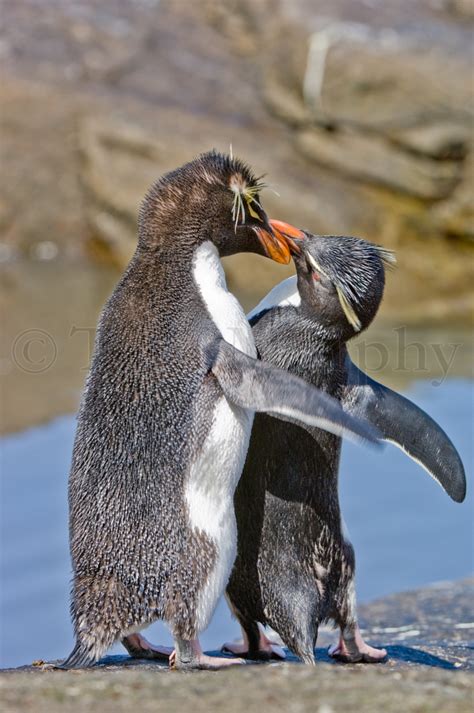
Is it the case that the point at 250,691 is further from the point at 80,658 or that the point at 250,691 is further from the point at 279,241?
the point at 279,241

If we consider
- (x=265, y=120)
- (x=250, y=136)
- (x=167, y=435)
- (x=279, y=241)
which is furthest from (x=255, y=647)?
(x=265, y=120)

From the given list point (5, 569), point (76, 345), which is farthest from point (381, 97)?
point (5, 569)

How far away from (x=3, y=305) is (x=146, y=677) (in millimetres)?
7380

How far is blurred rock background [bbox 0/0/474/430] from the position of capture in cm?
1006

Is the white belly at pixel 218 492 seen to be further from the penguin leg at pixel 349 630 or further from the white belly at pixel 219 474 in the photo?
the penguin leg at pixel 349 630

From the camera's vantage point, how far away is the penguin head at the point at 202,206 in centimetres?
354

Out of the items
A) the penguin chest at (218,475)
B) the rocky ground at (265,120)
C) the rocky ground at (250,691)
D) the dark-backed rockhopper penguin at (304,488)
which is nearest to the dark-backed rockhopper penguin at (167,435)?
the penguin chest at (218,475)

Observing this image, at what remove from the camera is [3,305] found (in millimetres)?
9758

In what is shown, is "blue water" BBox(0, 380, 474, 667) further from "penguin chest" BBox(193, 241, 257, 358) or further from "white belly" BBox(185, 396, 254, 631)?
"penguin chest" BBox(193, 241, 257, 358)

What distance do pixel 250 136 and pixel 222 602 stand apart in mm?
5978

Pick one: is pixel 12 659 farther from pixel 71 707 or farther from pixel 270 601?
pixel 71 707

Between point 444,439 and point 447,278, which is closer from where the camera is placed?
point 444,439

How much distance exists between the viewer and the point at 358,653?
148 inches

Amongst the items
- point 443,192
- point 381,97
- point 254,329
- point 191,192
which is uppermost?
point 381,97
